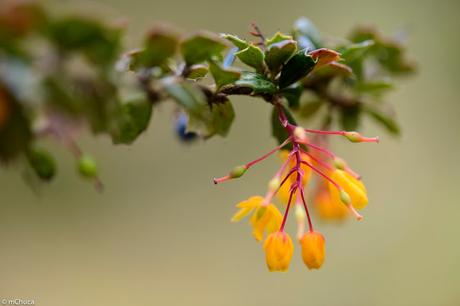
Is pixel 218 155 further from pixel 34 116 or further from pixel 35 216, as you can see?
pixel 34 116

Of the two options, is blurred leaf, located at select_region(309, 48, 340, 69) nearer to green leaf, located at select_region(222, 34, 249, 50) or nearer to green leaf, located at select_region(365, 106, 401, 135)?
green leaf, located at select_region(222, 34, 249, 50)

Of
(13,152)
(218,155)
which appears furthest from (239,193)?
(13,152)

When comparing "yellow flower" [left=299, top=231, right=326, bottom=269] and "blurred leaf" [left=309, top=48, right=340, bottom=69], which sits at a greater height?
"blurred leaf" [left=309, top=48, right=340, bottom=69]

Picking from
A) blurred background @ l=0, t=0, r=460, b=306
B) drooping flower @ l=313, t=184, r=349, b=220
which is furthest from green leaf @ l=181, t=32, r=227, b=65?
blurred background @ l=0, t=0, r=460, b=306

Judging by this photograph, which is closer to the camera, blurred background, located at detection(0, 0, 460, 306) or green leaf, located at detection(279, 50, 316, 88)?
green leaf, located at detection(279, 50, 316, 88)

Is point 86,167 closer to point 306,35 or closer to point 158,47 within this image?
point 158,47

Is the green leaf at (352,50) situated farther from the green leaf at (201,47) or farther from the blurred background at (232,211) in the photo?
the blurred background at (232,211)

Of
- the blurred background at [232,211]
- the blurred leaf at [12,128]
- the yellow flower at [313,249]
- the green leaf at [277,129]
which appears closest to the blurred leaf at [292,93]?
the green leaf at [277,129]

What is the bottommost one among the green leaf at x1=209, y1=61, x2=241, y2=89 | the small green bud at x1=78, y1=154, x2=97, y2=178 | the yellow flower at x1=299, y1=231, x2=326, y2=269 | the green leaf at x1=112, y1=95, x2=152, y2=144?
the yellow flower at x1=299, y1=231, x2=326, y2=269
